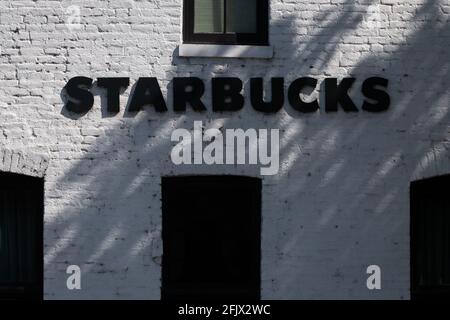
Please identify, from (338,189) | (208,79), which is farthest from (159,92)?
(338,189)

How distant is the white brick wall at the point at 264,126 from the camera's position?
26.5ft

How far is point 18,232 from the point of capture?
27.2ft

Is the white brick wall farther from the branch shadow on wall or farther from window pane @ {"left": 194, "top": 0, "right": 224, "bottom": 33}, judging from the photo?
window pane @ {"left": 194, "top": 0, "right": 224, "bottom": 33}

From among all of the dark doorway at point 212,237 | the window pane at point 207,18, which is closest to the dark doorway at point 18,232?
the dark doorway at point 212,237

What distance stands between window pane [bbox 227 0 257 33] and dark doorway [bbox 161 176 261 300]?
1.48 meters

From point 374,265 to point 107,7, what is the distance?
3.60m

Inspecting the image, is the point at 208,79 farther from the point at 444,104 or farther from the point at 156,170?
the point at 444,104

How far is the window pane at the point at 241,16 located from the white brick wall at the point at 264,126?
0.27 m

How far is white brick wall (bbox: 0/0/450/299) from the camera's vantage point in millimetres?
8070

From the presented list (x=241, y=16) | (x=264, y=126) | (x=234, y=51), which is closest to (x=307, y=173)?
(x=264, y=126)

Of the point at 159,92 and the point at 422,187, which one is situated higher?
the point at 159,92

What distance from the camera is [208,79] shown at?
816 centimetres
